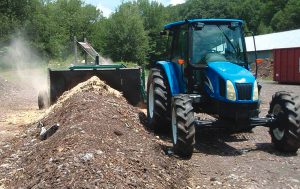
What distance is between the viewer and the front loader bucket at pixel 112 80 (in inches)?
493

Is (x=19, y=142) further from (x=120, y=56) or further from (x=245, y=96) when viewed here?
(x=120, y=56)

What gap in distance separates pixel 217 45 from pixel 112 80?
188 inches

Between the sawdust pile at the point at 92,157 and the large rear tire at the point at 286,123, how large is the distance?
6.91 ft

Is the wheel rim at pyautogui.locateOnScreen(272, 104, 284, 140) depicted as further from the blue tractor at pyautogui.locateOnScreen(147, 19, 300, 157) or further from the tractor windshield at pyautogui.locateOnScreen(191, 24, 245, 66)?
the tractor windshield at pyautogui.locateOnScreen(191, 24, 245, 66)

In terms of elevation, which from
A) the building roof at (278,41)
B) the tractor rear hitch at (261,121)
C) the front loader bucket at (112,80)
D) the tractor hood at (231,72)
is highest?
the building roof at (278,41)

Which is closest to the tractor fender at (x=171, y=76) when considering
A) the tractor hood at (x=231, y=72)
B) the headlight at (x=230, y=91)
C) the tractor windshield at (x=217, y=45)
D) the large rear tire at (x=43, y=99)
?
the tractor windshield at (x=217, y=45)

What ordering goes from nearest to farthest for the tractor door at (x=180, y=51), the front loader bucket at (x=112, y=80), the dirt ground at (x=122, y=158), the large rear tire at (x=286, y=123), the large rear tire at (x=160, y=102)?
the dirt ground at (x=122, y=158)
the large rear tire at (x=286, y=123)
the tractor door at (x=180, y=51)
the large rear tire at (x=160, y=102)
the front loader bucket at (x=112, y=80)

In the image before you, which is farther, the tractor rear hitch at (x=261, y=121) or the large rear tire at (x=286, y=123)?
the tractor rear hitch at (x=261, y=121)

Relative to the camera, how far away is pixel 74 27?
6800 centimetres

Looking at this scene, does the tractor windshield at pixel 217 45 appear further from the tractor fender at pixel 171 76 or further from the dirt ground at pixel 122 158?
the dirt ground at pixel 122 158

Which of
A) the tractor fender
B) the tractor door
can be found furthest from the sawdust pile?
the tractor door

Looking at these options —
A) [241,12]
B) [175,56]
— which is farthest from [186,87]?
[241,12]

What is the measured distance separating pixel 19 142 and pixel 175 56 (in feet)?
11.8

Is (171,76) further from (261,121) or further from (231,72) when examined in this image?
(261,121)
